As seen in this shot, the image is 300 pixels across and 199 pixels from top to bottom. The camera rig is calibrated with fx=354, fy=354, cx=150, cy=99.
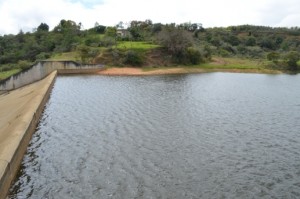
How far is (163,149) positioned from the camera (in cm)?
1958

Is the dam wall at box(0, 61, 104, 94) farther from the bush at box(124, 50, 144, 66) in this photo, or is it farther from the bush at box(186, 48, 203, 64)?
the bush at box(186, 48, 203, 64)

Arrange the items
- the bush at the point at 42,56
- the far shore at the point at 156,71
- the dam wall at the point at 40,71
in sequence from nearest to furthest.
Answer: the dam wall at the point at 40,71 < the far shore at the point at 156,71 < the bush at the point at 42,56

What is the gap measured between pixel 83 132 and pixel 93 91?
1887cm

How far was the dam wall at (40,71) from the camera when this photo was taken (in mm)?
46206

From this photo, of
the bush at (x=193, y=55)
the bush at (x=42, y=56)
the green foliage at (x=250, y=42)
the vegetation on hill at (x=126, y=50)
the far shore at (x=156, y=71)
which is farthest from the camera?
the green foliage at (x=250, y=42)

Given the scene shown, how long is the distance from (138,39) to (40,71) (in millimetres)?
39788

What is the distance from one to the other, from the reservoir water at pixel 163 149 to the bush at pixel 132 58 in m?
34.6

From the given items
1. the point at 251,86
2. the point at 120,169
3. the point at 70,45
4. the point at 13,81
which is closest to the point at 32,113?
the point at 120,169

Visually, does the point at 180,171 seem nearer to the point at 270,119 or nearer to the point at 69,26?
the point at 270,119

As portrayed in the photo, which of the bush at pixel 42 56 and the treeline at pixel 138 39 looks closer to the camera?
the treeline at pixel 138 39

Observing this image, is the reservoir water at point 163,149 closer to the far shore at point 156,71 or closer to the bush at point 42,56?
the far shore at point 156,71

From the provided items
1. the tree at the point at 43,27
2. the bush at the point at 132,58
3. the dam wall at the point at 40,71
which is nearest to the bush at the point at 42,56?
the dam wall at the point at 40,71

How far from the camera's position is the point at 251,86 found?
162 ft

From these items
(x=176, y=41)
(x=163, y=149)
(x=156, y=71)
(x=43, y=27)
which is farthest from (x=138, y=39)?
(x=163, y=149)
